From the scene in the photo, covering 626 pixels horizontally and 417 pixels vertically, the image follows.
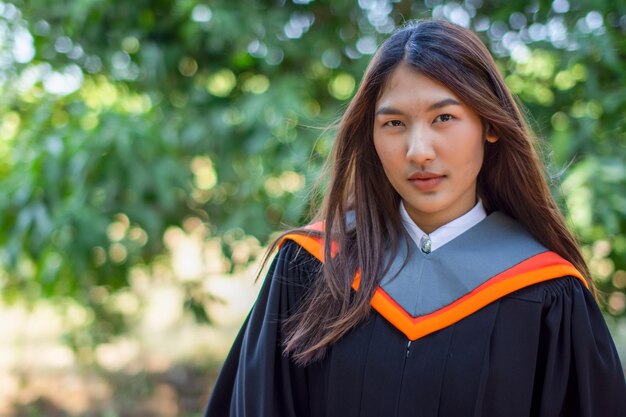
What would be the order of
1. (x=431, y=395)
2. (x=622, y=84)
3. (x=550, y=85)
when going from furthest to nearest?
(x=550, y=85) < (x=622, y=84) < (x=431, y=395)

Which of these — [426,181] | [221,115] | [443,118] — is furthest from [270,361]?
[221,115]

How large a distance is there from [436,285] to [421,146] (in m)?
0.33

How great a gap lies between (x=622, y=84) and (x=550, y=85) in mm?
370

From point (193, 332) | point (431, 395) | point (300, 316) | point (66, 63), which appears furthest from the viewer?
point (193, 332)

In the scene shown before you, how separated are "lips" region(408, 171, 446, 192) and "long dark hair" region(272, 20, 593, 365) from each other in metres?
0.18

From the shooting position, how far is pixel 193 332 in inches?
253

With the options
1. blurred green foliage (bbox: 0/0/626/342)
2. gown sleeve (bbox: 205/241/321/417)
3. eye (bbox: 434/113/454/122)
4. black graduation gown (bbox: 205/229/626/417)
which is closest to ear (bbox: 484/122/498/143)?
eye (bbox: 434/113/454/122)

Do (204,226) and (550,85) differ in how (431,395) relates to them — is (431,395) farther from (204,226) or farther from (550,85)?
(204,226)

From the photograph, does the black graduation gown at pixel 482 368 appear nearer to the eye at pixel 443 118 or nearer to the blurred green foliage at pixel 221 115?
the eye at pixel 443 118

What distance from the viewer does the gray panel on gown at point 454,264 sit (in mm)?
1713

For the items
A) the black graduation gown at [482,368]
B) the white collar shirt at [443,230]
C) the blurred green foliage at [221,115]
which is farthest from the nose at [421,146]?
the blurred green foliage at [221,115]

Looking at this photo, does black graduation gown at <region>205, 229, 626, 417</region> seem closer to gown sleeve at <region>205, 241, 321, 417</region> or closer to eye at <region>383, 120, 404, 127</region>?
gown sleeve at <region>205, 241, 321, 417</region>

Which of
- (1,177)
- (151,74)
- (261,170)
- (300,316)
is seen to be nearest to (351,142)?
(300,316)

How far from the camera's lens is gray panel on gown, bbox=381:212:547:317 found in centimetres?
171
